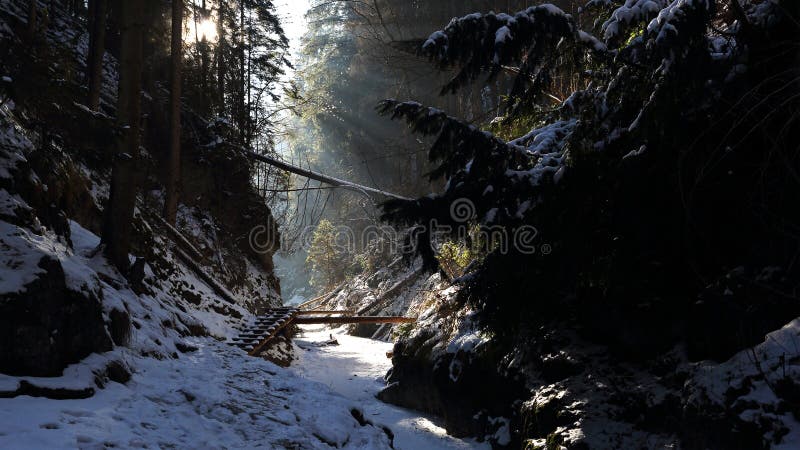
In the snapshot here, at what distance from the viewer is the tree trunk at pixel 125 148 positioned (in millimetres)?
7473

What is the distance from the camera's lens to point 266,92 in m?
21.9

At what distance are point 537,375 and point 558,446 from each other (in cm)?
135

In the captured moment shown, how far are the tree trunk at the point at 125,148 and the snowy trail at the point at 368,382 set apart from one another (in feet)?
13.6

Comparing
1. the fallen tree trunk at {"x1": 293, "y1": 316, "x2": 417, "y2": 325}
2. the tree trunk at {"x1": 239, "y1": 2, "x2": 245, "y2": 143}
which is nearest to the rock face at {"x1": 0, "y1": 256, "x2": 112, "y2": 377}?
the fallen tree trunk at {"x1": 293, "y1": 316, "x2": 417, "y2": 325}

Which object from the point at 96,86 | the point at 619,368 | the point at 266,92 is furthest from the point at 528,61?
the point at 266,92

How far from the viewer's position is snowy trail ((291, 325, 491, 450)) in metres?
8.10

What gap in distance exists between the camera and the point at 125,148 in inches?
304

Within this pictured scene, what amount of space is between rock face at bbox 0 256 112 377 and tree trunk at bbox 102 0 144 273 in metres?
2.78

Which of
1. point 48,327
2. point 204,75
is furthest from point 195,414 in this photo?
point 204,75

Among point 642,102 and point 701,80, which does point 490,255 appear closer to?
point 642,102

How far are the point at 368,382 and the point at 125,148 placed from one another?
26.5 ft

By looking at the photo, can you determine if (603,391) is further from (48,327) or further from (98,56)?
(98,56)

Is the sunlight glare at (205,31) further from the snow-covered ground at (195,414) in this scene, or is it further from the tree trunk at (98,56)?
the snow-covered ground at (195,414)

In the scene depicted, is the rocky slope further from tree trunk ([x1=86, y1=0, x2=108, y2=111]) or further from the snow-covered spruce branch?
tree trunk ([x1=86, y1=0, x2=108, y2=111])
